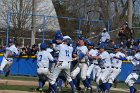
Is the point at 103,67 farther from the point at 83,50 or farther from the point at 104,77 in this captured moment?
the point at 83,50

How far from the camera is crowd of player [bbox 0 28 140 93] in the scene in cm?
1812

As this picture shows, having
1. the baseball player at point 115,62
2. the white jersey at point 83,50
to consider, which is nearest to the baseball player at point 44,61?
the white jersey at point 83,50

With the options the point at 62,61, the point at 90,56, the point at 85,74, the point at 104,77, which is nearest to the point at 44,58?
the point at 62,61

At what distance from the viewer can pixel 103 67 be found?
20.4 metres

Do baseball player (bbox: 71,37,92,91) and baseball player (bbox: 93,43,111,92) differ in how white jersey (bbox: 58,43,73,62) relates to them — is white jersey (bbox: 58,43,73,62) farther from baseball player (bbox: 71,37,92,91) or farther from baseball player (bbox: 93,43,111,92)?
baseball player (bbox: 93,43,111,92)

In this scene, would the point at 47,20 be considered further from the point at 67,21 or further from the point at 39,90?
the point at 39,90

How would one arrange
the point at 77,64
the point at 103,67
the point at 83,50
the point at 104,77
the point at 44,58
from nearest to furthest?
the point at 44,58
the point at 104,77
the point at 83,50
the point at 77,64
the point at 103,67

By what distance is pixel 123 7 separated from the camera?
50.8m

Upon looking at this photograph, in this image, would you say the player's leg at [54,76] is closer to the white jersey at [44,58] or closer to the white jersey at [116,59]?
the white jersey at [44,58]

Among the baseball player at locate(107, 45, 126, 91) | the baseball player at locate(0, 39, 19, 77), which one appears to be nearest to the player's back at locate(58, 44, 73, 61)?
the baseball player at locate(107, 45, 126, 91)

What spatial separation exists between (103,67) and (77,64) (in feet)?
3.67

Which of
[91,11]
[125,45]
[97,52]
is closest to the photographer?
[97,52]

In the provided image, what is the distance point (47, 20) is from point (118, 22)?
51.4 feet

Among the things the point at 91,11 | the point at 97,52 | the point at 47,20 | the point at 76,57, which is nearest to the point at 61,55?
the point at 76,57
